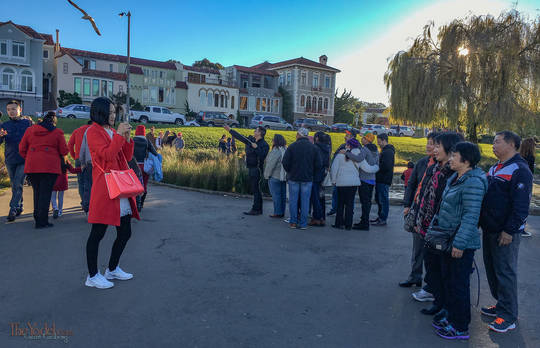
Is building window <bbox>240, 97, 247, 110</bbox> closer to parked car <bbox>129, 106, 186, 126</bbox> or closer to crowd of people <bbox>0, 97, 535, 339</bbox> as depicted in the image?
parked car <bbox>129, 106, 186, 126</bbox>

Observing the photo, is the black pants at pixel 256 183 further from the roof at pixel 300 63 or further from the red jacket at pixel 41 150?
the roof at pixel 300 63

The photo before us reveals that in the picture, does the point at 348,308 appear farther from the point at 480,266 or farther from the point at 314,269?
the point at 480,266

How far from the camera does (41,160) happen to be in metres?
6.58

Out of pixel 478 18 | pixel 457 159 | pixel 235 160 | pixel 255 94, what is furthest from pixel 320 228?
pixel 255 94

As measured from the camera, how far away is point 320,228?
797 cm

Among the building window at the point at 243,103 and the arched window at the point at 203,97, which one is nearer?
the arched window at the point at 203,97

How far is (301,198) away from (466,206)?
14.4 ft

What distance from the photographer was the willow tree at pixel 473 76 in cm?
2178

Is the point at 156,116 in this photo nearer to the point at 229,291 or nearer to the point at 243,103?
the point at 243,103

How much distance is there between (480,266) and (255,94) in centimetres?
5502

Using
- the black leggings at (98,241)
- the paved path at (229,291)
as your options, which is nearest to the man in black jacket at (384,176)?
the paved path at (229,291)

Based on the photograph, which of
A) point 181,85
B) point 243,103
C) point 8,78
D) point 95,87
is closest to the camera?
point 8,78

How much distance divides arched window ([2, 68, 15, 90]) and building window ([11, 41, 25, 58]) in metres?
1.72

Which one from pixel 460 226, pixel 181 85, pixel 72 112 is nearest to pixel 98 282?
pixel 460 226
